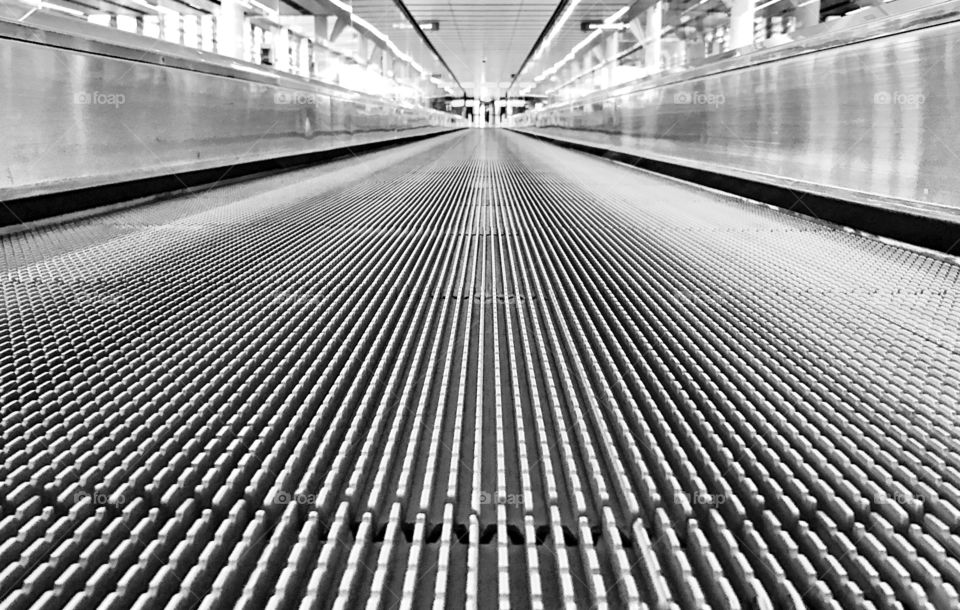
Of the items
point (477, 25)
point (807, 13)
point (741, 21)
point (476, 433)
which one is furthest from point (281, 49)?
point (477, 25)

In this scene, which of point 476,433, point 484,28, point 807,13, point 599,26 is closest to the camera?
point 476,433

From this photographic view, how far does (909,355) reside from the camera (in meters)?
1.50

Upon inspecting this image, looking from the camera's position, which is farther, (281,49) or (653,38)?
(653,38)

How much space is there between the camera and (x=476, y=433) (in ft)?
3.68

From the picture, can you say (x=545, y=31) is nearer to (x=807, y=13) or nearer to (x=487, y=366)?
(x=807, y=13)

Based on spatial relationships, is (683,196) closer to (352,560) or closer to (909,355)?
(909,355)

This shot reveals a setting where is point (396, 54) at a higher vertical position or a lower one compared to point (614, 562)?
higher

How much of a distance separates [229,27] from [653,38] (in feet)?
23.0

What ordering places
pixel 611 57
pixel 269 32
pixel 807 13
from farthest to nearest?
pixel 611 57 → pixel 269 32 → pixel 807 13

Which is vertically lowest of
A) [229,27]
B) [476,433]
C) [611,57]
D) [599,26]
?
[476,433]

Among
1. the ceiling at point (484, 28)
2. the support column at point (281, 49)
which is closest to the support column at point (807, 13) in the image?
the support column at point (281, 49)

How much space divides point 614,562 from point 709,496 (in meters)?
0.20

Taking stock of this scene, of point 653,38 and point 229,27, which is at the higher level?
point 653,38

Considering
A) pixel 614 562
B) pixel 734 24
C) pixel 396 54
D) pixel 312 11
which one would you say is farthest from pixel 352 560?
pixel 396 54
